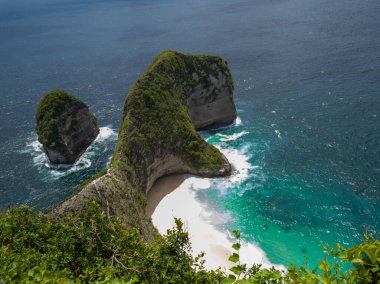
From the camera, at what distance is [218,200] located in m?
59.0

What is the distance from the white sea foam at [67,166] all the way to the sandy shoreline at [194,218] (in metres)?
20.2

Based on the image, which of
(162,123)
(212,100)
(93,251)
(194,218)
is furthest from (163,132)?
(93,251)

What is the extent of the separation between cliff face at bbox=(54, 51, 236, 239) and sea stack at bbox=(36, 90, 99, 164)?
18.8m

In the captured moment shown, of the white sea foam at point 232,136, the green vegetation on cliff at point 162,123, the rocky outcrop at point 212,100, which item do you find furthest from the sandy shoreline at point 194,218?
the rocky outcrop at point 212,100

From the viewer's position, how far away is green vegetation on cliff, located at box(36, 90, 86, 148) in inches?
2815

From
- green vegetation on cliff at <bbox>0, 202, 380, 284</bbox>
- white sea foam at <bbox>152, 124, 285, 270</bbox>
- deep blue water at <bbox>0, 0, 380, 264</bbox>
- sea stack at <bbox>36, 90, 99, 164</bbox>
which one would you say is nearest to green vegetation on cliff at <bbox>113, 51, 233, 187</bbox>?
white sea foam at <bbox>152, 124, 285, 270</bbox>

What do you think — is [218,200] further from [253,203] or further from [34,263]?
[34,263]

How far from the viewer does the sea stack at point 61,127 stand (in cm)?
7194

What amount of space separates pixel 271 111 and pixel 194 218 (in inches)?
1628

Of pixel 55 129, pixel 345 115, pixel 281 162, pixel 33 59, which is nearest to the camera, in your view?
pixel 281 162

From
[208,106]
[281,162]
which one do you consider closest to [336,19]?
[208,106]

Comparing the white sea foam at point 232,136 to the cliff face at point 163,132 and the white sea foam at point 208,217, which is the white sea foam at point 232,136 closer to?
the cliff face at point 163,132

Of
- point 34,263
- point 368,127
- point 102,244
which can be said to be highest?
point 34,263

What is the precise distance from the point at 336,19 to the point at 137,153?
133 metres
